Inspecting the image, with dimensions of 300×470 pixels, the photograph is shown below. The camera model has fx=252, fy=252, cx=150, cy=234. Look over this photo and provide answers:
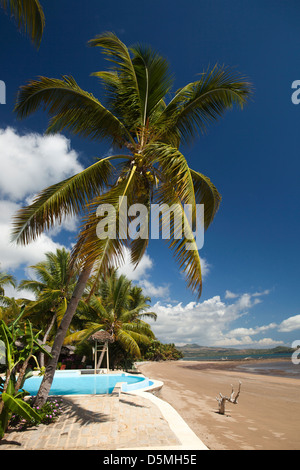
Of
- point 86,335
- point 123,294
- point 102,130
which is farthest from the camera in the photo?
point 123,294

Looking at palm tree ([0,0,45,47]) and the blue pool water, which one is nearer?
palm tree ([0,0,45,47])

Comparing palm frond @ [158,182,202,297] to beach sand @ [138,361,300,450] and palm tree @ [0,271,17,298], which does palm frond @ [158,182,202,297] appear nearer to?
beach sand @ [138,361,300,450]

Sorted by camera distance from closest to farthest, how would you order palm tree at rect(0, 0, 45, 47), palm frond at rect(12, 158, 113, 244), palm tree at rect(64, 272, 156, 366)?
palm tree at rect(0, 0, 45, 47) → palm frond at rect(12, 158, 113, 244) → palm tree at rect(64, 272, 156, 366)

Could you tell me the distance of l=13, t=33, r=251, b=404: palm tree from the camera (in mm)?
5043

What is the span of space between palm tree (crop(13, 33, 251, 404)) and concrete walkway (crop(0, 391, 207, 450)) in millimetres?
965

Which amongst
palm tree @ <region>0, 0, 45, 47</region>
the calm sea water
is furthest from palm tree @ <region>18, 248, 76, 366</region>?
the calm sea water

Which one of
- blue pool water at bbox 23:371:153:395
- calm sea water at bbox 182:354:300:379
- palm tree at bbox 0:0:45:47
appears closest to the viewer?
palm tree at bbox 0:0:45:47

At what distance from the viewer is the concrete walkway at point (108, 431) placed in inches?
169

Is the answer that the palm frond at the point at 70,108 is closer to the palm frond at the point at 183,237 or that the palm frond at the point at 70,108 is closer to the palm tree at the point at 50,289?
the palm frond at the point at 183,237

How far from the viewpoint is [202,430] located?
648cm

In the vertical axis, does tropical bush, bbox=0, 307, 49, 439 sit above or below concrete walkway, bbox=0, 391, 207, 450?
above

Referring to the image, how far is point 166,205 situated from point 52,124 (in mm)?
4148
